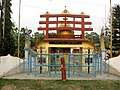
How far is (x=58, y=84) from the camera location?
9.96m

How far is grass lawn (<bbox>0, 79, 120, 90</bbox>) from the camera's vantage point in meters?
9.52

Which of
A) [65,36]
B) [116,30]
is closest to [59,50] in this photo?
[65,36]

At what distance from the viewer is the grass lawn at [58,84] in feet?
Result: 31.2

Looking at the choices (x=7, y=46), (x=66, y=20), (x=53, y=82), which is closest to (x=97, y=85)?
(x=53, y=82)

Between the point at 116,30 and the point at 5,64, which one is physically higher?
the point at 116,30

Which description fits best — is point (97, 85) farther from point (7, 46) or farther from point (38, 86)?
point (7, 46)

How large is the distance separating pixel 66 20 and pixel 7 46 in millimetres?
9620

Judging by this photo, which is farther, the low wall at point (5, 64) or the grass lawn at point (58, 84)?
the low wall at point (5, 64)

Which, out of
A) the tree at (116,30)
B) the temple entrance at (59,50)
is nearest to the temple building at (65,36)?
the temple entrance at (59,50)

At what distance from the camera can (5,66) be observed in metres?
11.9

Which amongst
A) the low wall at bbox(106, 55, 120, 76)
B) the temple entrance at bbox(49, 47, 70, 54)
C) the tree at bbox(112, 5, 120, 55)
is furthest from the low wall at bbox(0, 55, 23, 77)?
the tree at bbox(112, 5, 120, 55)

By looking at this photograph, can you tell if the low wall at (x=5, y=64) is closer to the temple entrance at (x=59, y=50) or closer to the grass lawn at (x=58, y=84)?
the grass lawn at (x=58, y=84)

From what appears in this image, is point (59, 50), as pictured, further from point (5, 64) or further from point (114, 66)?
point (5, 64)

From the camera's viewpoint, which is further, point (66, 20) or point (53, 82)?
point (66, 20)
